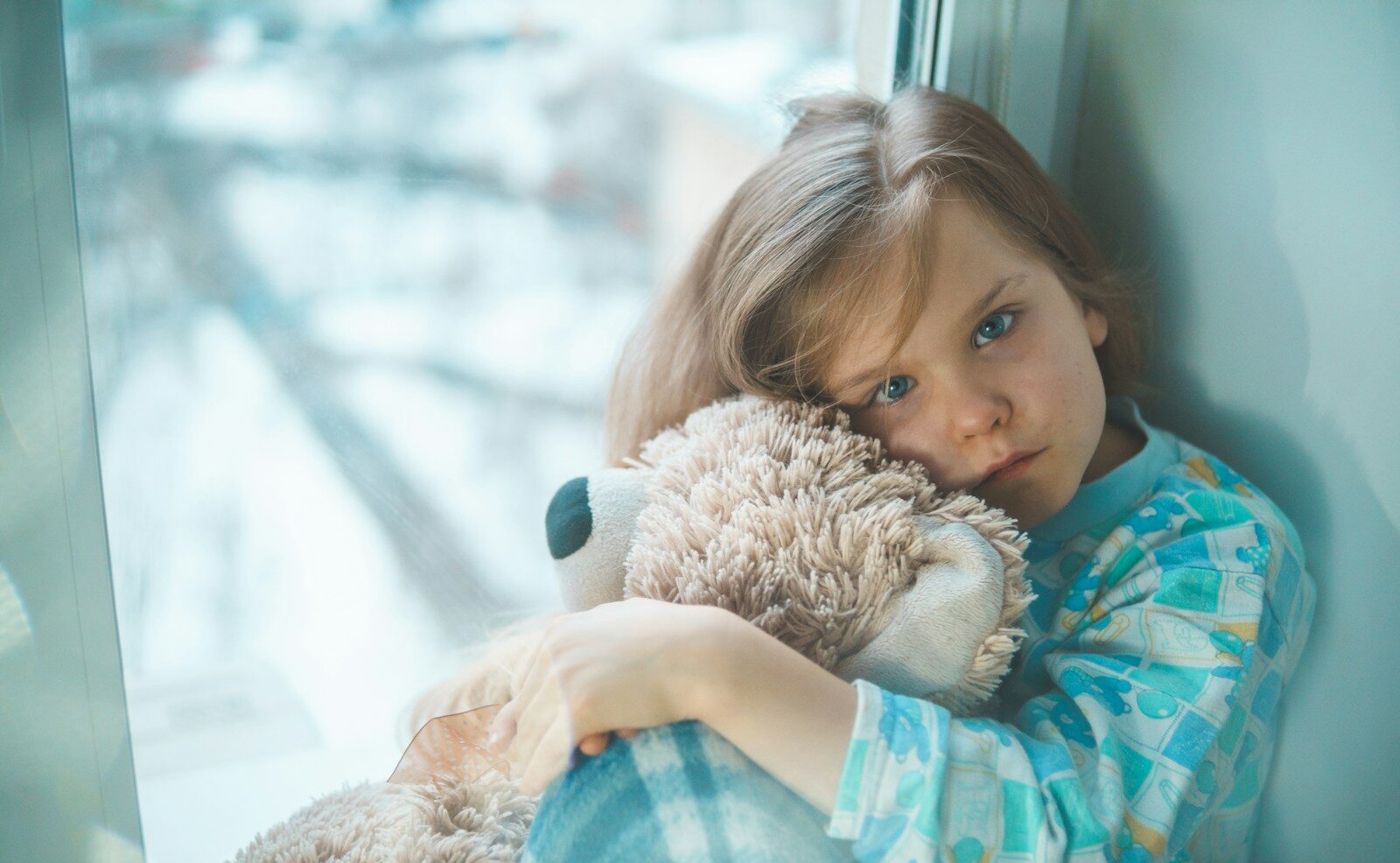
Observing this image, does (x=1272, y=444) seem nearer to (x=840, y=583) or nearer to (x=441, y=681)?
(x=840, y=583)

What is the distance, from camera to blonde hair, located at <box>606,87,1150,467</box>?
2.55 feet

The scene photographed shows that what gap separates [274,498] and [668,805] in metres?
0.52

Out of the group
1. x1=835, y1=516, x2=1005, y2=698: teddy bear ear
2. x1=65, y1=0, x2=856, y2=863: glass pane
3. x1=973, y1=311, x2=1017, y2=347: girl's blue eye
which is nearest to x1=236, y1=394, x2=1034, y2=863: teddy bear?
x1=835, y1=516, x2=1005, y2=698: teddy bear ear

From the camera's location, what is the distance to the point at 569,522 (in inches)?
27.9

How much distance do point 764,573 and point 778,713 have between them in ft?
0.28

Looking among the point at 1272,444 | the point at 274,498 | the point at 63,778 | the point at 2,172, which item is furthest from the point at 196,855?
the point at 1272,444

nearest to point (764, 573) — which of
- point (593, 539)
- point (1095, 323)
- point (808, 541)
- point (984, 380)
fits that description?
point (808, 541)

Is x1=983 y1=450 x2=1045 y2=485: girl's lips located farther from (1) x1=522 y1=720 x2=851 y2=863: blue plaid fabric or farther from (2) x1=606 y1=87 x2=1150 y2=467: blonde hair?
(1) x1=522 y1=720 x2=851 y2=863: blue plaid fabric

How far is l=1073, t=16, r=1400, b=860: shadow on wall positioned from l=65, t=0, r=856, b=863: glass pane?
0.31m

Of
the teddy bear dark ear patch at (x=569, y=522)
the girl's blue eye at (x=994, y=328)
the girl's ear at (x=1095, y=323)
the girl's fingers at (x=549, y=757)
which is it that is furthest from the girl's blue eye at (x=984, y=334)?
the girl's fingers at (x=549, y=757)

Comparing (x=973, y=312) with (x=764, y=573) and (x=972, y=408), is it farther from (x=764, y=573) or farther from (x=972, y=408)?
(x=764, y=573)

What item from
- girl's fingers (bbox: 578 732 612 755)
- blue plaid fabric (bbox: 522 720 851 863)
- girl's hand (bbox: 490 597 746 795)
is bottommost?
blue plaid fabric (bbox: 522 720 851 863)

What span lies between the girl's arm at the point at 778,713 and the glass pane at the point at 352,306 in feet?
1.49

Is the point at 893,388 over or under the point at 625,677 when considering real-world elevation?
over
